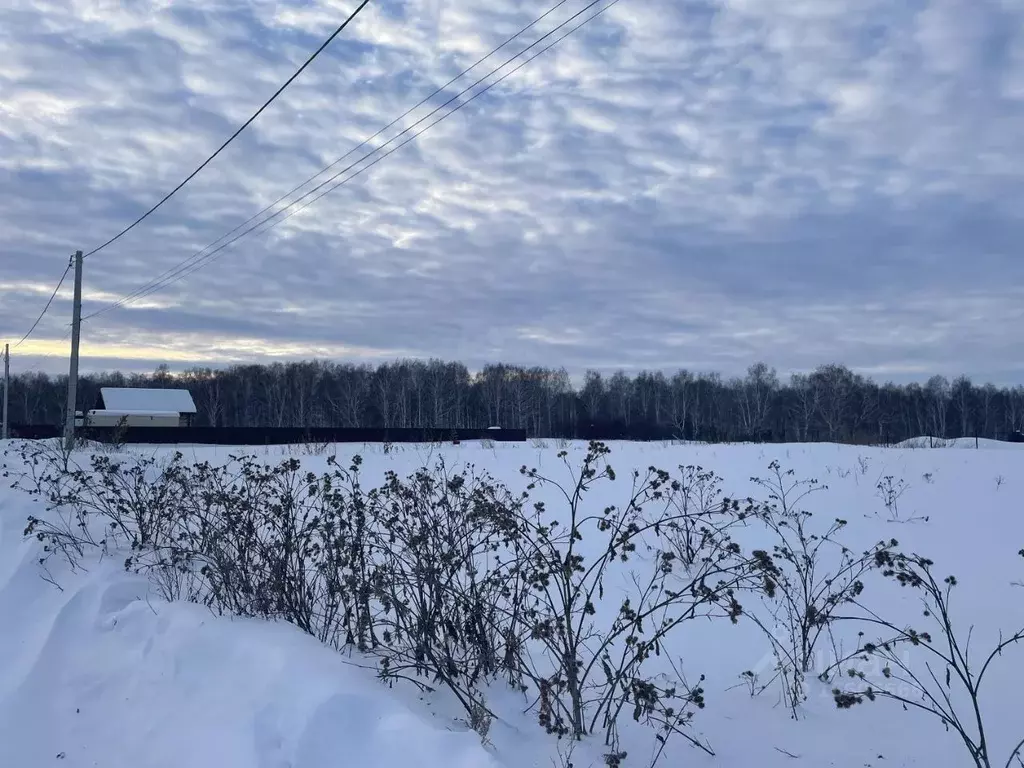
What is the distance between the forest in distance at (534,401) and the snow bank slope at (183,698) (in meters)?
51.5

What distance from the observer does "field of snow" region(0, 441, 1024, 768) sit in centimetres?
335

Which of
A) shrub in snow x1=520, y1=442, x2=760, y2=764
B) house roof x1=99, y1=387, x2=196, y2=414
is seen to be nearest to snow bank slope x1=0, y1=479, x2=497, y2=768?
shrub in snow x1=520, y1=442, x2=760, y2=764

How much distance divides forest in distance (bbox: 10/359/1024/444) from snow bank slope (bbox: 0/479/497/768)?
51.5 metres

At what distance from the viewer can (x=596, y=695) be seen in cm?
436

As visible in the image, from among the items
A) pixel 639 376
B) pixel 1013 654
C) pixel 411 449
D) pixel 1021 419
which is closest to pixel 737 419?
pixel 639 376

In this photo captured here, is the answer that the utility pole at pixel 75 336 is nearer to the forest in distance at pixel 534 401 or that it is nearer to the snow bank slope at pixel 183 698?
the snow bank slope at pixel 183 698

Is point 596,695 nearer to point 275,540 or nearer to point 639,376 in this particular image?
point 275,540

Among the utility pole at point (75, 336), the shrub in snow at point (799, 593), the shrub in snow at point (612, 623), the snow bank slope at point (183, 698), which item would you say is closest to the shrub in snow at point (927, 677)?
the shrub in snow at point (799, 593)

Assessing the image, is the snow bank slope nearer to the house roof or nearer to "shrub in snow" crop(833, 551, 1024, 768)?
"shrub in snow" crop(833, 551, 1024, 768)

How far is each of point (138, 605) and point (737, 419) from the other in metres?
64.7

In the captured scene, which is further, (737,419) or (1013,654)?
(737,419)

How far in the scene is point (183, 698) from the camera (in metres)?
3.95

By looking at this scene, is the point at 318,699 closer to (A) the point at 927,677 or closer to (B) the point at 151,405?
(A) the point at 927,677

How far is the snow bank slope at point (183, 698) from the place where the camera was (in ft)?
10.5
